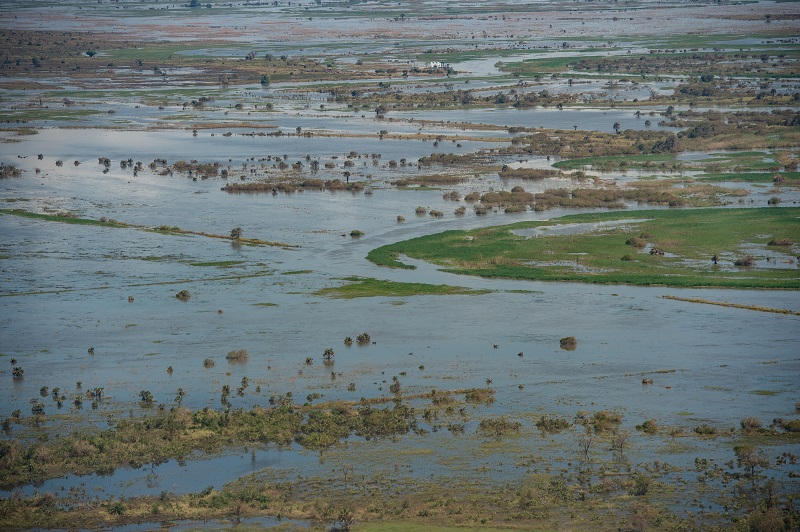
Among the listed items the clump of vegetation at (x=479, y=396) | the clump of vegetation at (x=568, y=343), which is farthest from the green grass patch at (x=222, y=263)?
the clump of vegetation at (x=479, y=396)

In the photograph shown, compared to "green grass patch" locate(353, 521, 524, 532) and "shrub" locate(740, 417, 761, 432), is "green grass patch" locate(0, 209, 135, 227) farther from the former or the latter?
"shrub" locate(740, 417, 761, 432)

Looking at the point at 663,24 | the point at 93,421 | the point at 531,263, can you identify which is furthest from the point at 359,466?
the point at 663,24

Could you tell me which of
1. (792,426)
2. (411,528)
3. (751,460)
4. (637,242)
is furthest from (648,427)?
(637,242)

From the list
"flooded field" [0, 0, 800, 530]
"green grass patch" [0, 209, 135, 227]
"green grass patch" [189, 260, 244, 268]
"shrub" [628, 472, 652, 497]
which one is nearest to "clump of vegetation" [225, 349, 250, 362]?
"flooded field" [0, 0, 800, 530]

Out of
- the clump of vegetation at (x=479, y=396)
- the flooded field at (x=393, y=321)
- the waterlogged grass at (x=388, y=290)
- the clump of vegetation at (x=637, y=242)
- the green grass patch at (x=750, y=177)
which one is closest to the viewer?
the flooded field at (x=393, y=321)

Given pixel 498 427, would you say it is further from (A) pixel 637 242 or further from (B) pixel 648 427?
(A) pixel 637 242

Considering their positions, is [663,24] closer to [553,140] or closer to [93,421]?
[553,140]

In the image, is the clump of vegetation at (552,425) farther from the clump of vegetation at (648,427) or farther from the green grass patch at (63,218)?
the green grass patch at (63,218)
